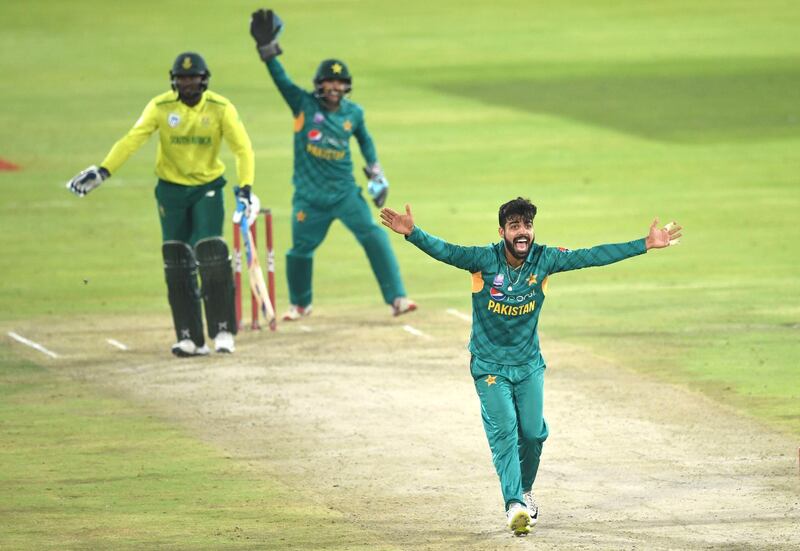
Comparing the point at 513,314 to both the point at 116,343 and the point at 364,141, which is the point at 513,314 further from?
the point at 364,141

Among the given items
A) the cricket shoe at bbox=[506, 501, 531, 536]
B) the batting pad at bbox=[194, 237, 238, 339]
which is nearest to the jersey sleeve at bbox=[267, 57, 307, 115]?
the batting pad at bbox=[194, 237, 238, 339]

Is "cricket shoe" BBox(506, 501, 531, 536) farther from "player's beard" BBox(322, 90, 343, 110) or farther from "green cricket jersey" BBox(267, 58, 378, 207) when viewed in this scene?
"player's beard" BBox(322, 90, 343, 110)

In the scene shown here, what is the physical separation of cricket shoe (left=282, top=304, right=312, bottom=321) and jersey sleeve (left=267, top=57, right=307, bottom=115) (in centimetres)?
171

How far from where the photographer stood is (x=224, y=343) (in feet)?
53.4

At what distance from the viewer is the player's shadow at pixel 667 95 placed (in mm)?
30906

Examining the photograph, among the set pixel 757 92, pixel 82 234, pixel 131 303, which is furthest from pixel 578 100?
pixel 131 303

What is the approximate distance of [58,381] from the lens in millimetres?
15406

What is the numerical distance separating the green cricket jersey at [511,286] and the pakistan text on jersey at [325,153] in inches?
264

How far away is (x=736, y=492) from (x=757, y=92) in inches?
925

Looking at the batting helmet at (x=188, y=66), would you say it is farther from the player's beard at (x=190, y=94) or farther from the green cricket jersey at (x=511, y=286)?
the green cricket jersey at (x=511, y=286)

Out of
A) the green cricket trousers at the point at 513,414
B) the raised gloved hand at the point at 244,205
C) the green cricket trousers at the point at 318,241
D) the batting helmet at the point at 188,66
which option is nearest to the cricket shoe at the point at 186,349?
the raised gloved hand at the point at 244,205

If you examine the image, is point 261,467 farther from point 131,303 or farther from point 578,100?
point 578,100

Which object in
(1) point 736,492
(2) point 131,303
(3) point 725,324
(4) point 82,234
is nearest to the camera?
(1) point 736,492

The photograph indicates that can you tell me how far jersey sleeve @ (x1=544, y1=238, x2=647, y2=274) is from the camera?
1113cm
